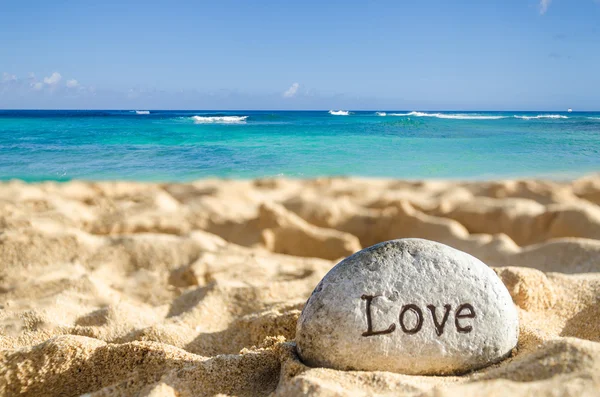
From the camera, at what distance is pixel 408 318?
1.67 m

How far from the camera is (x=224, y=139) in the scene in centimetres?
1459

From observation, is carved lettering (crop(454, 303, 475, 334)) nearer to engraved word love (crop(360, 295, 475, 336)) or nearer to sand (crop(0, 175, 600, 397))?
engraved word love (crop(360, 295, 475, 336))

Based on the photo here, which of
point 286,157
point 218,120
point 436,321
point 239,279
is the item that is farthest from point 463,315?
point 218,120

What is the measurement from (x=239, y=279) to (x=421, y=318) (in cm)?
204

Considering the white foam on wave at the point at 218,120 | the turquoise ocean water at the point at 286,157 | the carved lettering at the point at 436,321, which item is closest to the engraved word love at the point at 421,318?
the carved lettering at the point at 436,321

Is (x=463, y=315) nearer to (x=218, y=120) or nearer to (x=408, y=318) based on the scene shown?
(x=408, y=318)

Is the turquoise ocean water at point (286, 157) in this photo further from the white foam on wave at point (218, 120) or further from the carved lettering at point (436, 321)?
the white foam on wave at point (218, 120)

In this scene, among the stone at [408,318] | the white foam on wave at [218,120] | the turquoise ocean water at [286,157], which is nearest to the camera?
the stone at [408,318]

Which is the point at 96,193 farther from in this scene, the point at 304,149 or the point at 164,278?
the point at 304,149

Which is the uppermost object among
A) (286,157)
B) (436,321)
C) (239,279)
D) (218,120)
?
(218,120)

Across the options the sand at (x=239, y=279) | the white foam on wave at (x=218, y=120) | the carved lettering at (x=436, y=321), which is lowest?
the sand at (x=239, y=279)

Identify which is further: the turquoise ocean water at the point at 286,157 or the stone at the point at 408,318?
the turquoise ocean water at the point at 286,157

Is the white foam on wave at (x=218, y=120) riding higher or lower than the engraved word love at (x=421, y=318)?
higher

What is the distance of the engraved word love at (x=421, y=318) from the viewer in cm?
166
